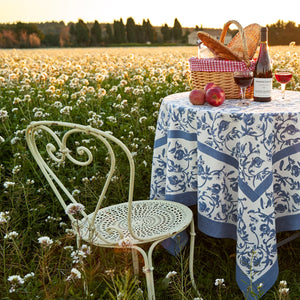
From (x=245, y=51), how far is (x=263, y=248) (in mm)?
1276

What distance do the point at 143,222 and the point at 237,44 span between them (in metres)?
1.55

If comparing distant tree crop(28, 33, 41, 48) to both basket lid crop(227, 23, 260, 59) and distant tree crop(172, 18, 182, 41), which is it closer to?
distant tree crop(172, 18, 182, 41)

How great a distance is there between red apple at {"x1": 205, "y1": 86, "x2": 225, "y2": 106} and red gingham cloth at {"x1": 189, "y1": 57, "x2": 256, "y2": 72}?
23 cm

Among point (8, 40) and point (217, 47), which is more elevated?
point (8, 40)

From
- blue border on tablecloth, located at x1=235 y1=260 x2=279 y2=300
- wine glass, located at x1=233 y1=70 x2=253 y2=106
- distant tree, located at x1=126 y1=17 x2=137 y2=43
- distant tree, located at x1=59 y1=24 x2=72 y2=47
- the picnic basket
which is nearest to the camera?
blue border on tablecloth, located at x1=235 y1=260 x2=279 y2=300

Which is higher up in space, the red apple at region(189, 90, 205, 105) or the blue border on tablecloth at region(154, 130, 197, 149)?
the red apple at region(189, 90, 205, 105)

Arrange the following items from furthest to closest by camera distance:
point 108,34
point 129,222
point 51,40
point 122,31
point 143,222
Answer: point 122,31 < point 108,34 < point 51,40 < point 143,222 < point 129,222

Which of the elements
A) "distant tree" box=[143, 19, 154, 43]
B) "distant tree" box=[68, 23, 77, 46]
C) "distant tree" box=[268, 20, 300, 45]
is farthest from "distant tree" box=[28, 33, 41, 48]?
"distant tree" box=[268, 20, 300, 45]

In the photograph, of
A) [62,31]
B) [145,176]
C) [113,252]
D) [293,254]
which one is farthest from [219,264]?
[62,31]

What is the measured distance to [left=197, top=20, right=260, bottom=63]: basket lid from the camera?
2.72m

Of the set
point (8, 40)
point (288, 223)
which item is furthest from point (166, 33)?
point (288, 223)

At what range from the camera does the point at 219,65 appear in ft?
9.27

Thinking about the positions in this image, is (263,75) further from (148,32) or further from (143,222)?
(148,32)

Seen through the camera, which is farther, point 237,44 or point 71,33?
point 71,33
